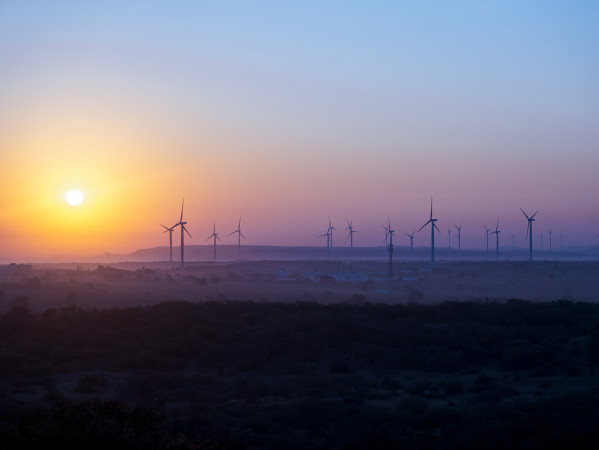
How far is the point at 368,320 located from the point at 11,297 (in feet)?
152

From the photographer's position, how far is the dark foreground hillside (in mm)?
18266

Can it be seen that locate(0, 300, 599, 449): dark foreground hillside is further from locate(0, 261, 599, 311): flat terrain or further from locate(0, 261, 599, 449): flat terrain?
locate(0, 261, 599, 311): flat terrain

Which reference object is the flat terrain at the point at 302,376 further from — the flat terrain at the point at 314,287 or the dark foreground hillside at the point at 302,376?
the flat terrain at the point at 314,287

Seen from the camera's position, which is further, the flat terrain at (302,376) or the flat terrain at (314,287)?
the flat terrain at (314,287)

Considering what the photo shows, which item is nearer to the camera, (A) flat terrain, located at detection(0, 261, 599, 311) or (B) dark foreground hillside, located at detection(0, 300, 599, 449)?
(B) dark foreground hillside, located at detection(0, 300, 599, 449)

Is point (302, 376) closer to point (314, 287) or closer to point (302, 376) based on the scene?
point (302, 376)

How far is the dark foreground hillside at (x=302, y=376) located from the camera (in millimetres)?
18266

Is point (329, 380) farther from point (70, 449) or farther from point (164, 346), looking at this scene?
point (70, 449)

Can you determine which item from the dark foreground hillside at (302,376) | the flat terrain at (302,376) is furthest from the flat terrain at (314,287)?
the dark foreground hillside at (302,376)

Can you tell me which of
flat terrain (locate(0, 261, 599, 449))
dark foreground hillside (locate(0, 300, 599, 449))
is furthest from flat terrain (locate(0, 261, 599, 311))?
dark foreground hillside (locate(0, 300, 599, 449))

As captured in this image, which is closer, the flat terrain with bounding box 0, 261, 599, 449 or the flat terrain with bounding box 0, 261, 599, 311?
the flat terrain with bounding box 0, 261, 599, 449

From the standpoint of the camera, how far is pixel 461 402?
80.9 ft

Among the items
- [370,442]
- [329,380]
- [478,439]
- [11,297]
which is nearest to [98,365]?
[329,380]

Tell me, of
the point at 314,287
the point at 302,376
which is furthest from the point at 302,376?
the point at 314,287
